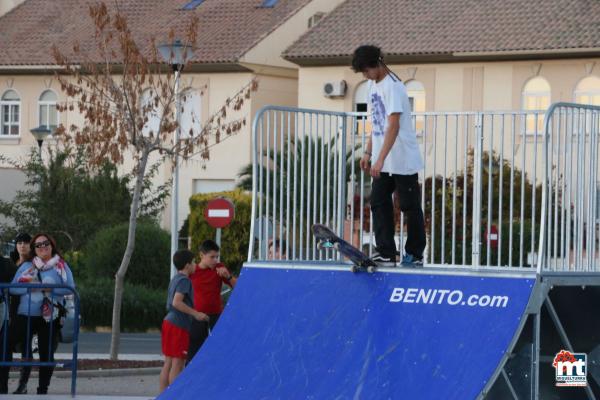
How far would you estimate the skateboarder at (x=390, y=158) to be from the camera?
12.9 metres

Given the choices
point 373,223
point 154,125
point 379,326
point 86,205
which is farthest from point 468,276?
point 154,125

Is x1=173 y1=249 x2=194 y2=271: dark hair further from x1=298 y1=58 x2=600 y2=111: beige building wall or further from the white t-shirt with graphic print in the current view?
x1=298 y1=58 x2=600 y2=111: beige building wall

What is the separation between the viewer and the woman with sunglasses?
52.8 feet

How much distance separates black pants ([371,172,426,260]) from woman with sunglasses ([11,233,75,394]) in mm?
4184

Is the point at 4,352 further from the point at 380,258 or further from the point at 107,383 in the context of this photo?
the point at 380,258

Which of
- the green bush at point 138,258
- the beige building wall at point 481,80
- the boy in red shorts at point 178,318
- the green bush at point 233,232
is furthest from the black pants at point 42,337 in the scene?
the beige building wall at point 481,80

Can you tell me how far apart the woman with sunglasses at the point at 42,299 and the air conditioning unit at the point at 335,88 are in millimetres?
38932

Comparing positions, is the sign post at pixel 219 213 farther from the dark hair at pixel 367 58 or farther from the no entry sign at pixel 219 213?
the dark hair at pixel 367 58

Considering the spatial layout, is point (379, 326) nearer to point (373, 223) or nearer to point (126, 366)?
point (373, 223)

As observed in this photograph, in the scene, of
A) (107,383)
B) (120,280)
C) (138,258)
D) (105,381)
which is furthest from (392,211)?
(138,258)

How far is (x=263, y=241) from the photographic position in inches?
563

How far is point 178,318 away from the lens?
1627cm

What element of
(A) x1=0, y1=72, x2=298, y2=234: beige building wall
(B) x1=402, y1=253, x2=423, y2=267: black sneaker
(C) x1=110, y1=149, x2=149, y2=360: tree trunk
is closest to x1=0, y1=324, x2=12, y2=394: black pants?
(B) x1=402, y1=253, x2=423, y2=267: black sneaker

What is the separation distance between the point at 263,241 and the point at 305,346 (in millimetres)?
1896
